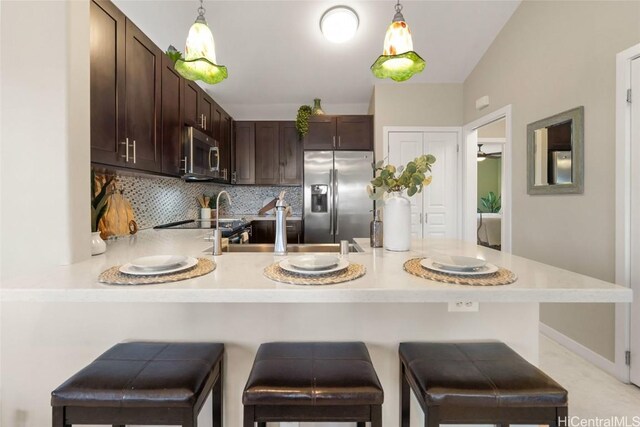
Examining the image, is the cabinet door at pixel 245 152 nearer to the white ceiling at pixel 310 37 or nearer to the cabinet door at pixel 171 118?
the white ceiling at pixel 310 37

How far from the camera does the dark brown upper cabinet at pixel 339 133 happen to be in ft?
13.5

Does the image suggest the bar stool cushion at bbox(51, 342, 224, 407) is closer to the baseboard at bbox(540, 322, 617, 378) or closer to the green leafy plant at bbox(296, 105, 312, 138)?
the baseboard at bbox(540, 322, 617, 378)

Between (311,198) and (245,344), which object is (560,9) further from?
(245,344)

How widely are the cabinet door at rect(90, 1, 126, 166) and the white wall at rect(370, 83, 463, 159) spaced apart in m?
3.00

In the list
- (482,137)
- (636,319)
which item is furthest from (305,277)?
(482,137)

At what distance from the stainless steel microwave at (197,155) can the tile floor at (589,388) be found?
10.1ft

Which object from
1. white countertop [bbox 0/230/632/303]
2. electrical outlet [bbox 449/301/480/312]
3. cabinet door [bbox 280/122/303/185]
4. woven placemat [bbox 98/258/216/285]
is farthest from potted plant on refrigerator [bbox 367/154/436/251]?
cabinet door [bbox 280/122/303/185]

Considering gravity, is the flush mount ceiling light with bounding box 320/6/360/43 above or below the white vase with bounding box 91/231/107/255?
above

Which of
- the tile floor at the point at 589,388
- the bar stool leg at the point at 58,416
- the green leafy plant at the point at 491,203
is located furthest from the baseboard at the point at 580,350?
the green leafy plant at the point at 491,203

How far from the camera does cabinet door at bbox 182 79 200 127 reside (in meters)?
2.67

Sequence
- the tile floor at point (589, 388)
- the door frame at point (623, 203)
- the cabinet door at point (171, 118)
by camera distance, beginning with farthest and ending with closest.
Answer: the cabinet door at point (171, 118) → the door frame at point (623, 203) → the tile floor at point (589, 388)

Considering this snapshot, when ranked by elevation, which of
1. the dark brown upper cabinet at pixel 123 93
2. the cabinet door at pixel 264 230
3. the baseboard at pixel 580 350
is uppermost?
the dark brown upper cabinet at pixel 123 93

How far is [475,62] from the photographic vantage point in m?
3.62

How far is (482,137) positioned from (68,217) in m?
5.95
